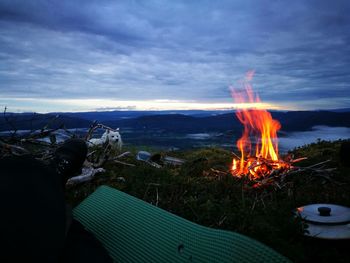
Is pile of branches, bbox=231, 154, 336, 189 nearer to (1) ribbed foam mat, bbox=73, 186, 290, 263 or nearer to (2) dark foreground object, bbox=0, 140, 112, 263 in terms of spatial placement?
(1) ribbed foam mat, bbox=73, 186, 290, 263

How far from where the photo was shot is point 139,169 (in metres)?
8.23

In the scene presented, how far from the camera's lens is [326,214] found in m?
4.44

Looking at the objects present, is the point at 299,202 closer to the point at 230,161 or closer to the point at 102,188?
the point at 102,188

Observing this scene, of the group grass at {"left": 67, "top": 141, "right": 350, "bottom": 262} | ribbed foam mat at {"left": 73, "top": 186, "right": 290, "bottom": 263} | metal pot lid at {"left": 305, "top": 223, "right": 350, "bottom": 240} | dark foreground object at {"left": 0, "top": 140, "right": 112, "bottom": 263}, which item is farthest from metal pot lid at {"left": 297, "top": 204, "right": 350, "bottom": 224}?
dark foreground object at {"left": 0, "top": 140, "right": 112, "bottom": 263}

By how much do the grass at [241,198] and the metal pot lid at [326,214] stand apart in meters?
0.18

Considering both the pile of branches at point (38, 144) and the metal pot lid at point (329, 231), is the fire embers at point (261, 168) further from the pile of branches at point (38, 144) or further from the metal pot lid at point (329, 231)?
the pile of branches at point (38, 144)

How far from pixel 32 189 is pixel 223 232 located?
180 cm

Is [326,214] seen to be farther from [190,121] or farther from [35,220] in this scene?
[190,121]

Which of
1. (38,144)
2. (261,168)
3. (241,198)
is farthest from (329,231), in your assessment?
(38,144)

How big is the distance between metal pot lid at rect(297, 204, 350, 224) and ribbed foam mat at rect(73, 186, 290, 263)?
1.85m

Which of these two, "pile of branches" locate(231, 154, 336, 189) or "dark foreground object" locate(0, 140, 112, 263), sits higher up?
"dark foreground object" locate(0, 140, 112, 263)

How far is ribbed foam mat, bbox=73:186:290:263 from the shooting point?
293cm

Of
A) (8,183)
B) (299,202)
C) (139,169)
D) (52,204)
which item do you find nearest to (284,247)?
(299,202)

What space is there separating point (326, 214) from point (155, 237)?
2394 millimetres
